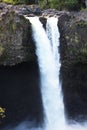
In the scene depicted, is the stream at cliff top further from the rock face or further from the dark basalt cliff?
the rock face

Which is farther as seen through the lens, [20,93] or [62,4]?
[62,4]

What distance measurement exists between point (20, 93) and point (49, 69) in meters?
2.31

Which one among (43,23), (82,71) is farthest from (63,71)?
(43,23)

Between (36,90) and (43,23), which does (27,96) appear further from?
(43,23)

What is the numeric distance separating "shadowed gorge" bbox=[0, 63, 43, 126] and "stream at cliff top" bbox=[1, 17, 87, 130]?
39cm

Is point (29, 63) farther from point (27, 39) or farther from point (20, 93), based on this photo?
point (20, 93)

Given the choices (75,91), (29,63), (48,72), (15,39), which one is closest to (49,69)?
(48,72)

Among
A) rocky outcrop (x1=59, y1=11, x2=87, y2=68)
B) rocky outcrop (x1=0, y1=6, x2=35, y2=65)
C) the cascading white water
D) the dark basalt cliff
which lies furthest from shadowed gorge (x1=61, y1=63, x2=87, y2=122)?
rocky outcrop (x1=0, y1=6, x2=35, y2=65)

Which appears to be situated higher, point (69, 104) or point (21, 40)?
point (21, 40)

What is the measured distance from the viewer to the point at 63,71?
26.8 metres

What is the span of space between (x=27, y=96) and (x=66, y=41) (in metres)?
4.21

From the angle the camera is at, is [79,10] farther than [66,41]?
Yes

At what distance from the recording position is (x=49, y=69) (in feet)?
86.5

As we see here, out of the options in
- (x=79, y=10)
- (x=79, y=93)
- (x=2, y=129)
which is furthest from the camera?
(x=79, y=10)
